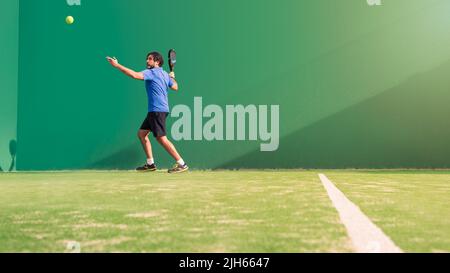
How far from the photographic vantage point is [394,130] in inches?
352

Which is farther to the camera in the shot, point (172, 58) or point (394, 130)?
point (394, 130)

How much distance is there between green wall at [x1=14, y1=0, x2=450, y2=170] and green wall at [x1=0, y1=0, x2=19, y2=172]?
124mm

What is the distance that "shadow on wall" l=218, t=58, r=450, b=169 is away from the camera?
891cm

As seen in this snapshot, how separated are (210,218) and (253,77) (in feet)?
19.5

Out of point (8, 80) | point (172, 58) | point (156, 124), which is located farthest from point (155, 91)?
point (8, 80)

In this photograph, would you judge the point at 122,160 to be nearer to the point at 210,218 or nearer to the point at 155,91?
the point at 155,91

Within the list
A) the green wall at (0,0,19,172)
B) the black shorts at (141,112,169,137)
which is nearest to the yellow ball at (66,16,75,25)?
the green wall at (0,0,19,172)

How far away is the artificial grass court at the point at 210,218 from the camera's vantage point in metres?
2.52

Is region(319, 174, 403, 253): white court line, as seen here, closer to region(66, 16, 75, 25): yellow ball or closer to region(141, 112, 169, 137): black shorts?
region(141, 112, 169, 137): black shorts

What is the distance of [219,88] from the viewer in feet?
29.8

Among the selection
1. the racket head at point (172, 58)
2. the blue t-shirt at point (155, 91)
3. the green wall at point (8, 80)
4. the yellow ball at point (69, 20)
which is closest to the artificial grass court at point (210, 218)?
the blue t-shirt at point (155, 91)
